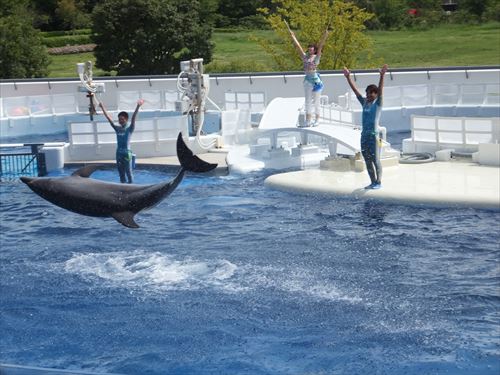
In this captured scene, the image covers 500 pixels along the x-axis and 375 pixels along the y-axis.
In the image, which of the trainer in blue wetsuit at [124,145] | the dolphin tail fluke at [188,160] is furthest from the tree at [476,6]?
the dolphin tail fluke at [188,160]

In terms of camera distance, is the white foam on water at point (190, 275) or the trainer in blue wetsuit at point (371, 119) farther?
the trainer in blue wetsuit at point (371, 119)

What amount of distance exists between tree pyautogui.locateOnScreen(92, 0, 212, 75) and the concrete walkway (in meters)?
20.1

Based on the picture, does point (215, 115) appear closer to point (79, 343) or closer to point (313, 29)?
point (313, 29)

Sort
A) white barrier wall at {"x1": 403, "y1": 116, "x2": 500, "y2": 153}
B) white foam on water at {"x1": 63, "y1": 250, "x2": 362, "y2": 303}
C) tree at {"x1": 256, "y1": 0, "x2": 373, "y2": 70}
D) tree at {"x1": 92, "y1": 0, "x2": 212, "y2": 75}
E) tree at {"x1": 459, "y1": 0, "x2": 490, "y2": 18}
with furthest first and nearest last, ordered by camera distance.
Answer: tree at {"x1": 459, "y1": 0, "x2": 490, "y2": 18} → tree at {"x1": 92, "y1": 0, "x2": 212, "y2": 75} → tree at {"x1": 256, "y1": 0, "x2": 373, "y2": 70} → white barrier wall at {"x1": 403, "y1": 116, "x2": 500, "y2": 153} → white foam on water at {"x1": 63, "y1": 250, "x2": 362, "y2": 303}

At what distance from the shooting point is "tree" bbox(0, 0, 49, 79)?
34.2 metres

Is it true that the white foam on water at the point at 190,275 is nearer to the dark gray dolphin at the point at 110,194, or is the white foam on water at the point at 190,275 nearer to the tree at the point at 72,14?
the dark gray dolphin at the point at 110,194

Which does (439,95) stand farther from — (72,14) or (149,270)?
(72,14)

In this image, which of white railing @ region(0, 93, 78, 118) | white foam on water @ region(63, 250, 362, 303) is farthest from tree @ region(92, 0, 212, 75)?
white foam on water @ region(63, 250, 362, 303)

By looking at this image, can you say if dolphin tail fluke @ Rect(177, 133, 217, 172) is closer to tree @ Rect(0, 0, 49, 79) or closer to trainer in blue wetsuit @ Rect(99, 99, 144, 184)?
trainer in blue wetsuit @ Rect(99, 99, 144, 184)

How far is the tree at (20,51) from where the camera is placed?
34.2 metres

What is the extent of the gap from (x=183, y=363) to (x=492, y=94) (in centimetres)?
1490

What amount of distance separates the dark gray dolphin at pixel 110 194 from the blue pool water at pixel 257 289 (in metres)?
1.26

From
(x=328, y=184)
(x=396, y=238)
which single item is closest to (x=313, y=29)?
(x=328, y=184)

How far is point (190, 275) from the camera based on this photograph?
1034cm
